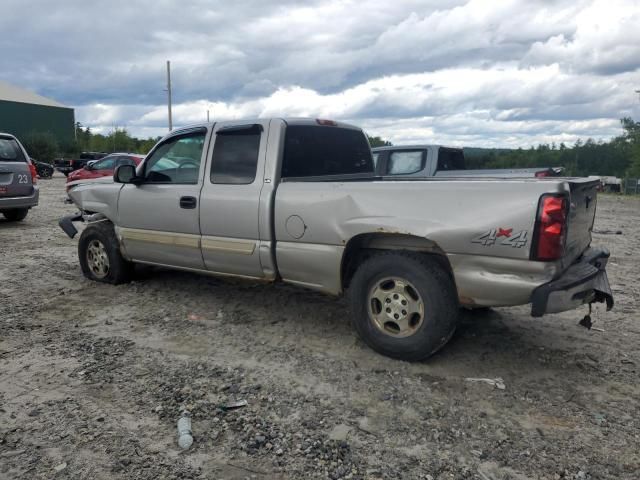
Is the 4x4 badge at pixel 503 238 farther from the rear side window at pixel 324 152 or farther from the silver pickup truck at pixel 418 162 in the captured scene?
the silver pickup truck at pixel 418 162

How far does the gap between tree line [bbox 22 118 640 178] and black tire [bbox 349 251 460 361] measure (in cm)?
4064

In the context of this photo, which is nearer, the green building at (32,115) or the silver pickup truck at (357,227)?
the silver pickup truck at (357,227)

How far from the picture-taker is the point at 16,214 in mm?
11094

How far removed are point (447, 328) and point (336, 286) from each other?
3.20 ft

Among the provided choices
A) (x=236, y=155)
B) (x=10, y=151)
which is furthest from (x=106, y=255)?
(x=10, y=151)

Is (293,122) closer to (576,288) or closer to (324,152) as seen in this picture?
(324,152)

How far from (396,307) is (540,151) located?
106 m

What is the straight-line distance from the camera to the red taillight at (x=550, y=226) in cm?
310

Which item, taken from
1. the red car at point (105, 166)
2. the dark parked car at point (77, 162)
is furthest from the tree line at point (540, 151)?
the red car at point (105, 166)

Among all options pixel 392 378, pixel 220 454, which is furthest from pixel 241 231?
pixel 220 454

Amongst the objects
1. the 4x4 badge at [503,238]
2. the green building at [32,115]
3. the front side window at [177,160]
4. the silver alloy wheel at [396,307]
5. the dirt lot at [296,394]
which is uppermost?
the green building at [32,115]

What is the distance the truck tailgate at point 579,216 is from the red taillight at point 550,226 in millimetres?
203

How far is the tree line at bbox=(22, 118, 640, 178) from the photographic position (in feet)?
155

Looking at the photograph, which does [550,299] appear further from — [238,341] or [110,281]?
[110,281]
